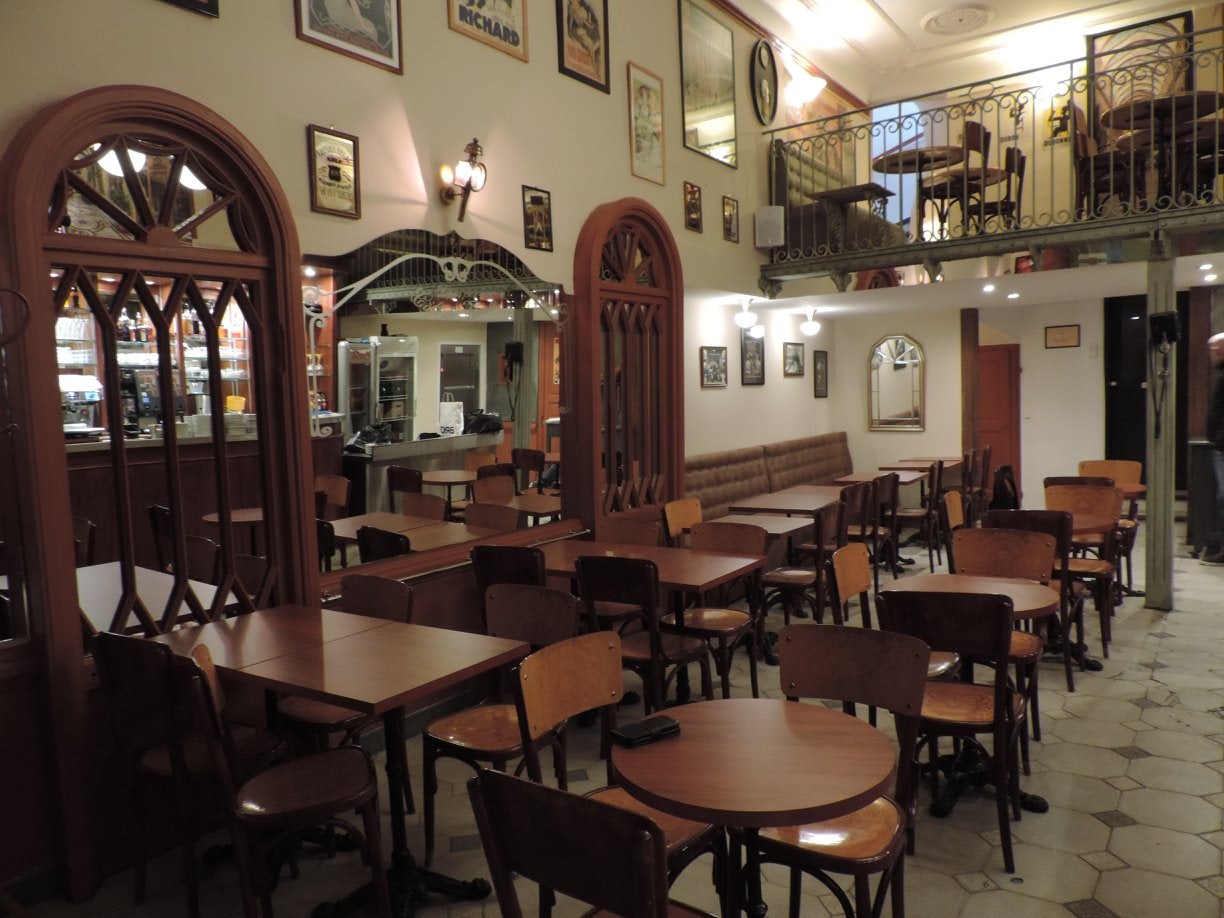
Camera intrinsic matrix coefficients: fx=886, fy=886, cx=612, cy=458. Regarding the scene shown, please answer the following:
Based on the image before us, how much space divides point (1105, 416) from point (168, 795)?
10370mm

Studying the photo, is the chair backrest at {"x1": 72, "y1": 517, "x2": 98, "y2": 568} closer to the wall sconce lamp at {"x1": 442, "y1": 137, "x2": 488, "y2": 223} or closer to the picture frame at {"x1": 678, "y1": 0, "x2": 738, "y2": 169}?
the wall sconce lamp at {"x1": 442, "y1": 137, "x2": 488, "y2": 223}

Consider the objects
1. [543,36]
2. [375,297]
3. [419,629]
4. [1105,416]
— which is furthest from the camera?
[1105,416]

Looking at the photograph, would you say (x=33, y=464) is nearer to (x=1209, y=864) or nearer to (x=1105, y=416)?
(x=1209, y=864)

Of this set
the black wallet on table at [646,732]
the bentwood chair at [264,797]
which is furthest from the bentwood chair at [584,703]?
the bentwood chair at [264,797]

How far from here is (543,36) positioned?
5.23 m

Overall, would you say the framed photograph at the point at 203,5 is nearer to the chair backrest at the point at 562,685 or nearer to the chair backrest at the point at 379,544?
the chair backrest at the point at 379,544

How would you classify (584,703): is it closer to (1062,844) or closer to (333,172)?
(1062,844)

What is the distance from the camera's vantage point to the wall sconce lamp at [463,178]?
4.55 metres

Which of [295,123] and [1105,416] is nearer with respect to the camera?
[295,123]

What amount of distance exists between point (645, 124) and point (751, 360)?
2878 millimetres

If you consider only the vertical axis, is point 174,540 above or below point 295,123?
below

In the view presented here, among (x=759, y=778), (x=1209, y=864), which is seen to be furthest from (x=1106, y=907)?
(x=759, y=778)

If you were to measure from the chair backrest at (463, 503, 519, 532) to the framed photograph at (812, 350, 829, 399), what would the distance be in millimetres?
5696

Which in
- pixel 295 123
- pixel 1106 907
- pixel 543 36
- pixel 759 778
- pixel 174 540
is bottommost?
pixel 1106 907
